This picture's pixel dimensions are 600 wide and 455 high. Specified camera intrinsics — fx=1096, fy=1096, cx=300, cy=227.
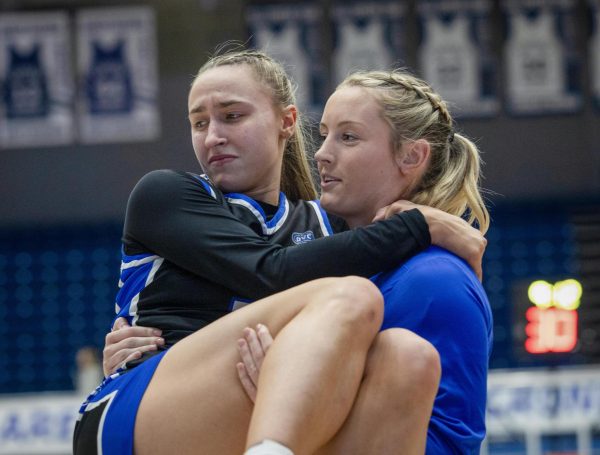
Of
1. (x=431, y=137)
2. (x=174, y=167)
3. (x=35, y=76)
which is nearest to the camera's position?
(x=431, y=137)

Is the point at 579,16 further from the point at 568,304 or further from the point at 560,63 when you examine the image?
the point at 568,304

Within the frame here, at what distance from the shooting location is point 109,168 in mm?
12070

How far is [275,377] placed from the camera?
2.20 metres

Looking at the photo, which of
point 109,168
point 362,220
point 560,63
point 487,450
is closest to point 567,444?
point 487,450

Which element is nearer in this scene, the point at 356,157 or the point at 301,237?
the point at 356,157

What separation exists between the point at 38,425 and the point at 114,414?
750 centimetres

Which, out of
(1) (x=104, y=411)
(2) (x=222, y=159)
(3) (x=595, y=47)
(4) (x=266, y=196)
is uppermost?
(3) (x=595, y=47)

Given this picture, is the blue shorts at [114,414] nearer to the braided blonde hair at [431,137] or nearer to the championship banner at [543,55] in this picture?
the braided blonde hair at [431,137]

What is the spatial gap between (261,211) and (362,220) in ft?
0.93

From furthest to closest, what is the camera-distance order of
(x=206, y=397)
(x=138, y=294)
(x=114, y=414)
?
(x=138, y=294)
(x=114, y=414)
(x=206, y=397)

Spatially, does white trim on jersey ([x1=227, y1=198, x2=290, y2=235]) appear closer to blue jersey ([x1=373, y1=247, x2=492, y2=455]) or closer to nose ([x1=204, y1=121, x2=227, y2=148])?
nose ([x1=204, y1=121, x2=227, y2=148])

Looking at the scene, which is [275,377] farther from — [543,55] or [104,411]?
[543,55]

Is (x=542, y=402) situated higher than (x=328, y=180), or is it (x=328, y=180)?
(x=328, y=180)

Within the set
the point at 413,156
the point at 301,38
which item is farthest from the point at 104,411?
the point at 301,38
